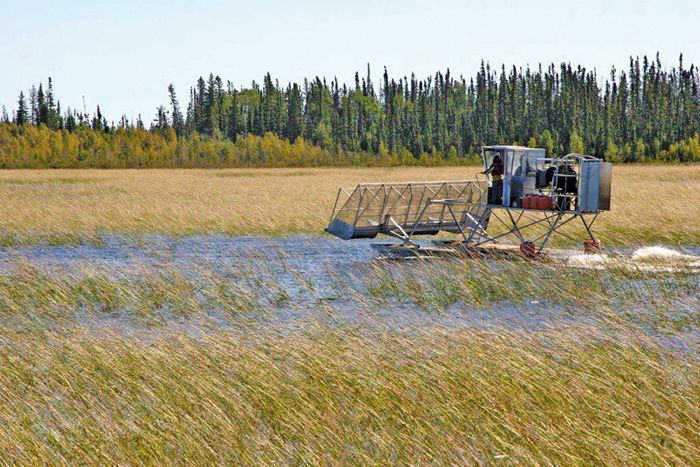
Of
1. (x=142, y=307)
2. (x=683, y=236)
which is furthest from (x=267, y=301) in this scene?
(x=683, y=236)

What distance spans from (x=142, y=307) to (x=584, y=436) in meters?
10.3

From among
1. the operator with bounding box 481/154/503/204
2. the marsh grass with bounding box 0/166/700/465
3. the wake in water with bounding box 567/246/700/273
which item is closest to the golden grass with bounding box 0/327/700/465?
the marsh grass with bounding box 0/166/700/465

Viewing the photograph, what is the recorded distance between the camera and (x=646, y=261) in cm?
2295

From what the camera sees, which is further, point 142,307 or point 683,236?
point 683,236

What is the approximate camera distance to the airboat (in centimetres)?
2378

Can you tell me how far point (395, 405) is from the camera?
33.9ft

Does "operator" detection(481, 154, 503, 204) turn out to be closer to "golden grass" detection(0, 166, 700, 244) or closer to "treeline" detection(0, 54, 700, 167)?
"golden grass" detection(0, 166, 700, 244)

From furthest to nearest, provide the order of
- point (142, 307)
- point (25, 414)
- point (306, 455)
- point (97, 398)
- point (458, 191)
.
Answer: point (458, 191), point (142, 307), point (97, 398), point (25, 414), point (306, 455)

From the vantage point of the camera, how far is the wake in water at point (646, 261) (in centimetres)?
2161

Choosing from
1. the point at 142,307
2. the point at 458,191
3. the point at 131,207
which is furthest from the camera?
the point at 131,207

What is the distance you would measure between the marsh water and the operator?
7.49 feet

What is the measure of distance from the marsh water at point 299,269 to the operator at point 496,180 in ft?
7.49

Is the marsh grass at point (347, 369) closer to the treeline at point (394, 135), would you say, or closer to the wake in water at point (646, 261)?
the wake in water at point (646, 261)

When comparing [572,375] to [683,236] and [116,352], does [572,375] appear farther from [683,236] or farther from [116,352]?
[683,236]
